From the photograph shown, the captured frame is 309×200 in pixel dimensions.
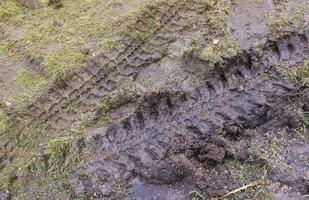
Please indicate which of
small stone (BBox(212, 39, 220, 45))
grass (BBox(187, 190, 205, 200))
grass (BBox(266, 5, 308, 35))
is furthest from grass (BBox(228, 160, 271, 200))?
grass (BBox(266, 5, 308, 35))

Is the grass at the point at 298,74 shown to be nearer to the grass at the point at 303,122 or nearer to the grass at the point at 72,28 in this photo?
the grass at the point at 303,122

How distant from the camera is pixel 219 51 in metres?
2.92

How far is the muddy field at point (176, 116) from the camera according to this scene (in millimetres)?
2639

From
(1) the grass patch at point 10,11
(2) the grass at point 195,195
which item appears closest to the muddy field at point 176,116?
(2) the grass at point 195,195

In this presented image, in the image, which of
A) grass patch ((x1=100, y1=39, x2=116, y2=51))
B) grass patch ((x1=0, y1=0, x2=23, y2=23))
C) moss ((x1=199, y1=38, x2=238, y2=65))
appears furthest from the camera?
grass patch ((x1=0, y1=0, x2=23, y2=23))

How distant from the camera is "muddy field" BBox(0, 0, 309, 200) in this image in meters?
2.64

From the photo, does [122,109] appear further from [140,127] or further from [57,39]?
[57,39]

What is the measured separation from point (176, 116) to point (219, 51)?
48 centimetres

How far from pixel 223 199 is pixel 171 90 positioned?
2.29 ft

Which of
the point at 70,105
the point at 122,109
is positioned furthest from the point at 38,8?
the point at 122,109

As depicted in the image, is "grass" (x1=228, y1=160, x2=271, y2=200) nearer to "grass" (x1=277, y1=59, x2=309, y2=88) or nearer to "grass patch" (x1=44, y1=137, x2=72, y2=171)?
"grass" (x1=277, y1=59, x2=309, y2=88)

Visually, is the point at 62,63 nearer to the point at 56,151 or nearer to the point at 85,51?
the point at 85,51

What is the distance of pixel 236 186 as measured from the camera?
2580mm

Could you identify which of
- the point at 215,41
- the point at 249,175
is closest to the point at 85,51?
the point at 215,41
